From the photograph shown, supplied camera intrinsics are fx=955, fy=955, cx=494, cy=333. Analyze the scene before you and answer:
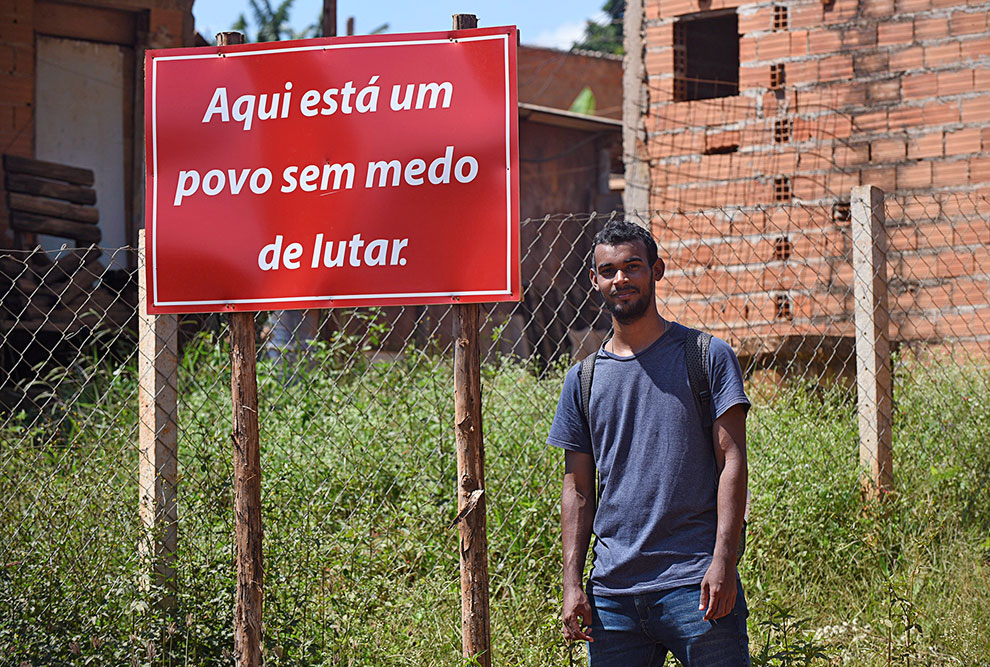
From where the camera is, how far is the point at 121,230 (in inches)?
438

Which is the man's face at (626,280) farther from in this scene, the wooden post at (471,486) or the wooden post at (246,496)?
the wooden post at (246,496)

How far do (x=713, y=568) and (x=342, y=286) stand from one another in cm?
150

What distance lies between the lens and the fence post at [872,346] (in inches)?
187

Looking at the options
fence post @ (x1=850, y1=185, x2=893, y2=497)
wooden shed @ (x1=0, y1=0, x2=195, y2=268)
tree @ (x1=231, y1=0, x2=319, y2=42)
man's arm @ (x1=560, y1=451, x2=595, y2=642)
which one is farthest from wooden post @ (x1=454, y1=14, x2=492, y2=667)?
tree @ (x1=231, y1=0, x2=319, y2=42)

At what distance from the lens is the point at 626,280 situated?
279 cm

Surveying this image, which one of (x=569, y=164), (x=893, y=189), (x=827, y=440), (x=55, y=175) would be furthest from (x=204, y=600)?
(x=569, y=164)

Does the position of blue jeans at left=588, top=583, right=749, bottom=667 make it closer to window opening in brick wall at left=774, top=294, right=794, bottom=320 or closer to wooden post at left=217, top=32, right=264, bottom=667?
wooden post at left=217, top=32, right=264, bottom=667

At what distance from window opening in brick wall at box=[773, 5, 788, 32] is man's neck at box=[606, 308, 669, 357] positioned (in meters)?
6.39

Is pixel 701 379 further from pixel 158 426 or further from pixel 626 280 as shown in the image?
pixel 158 426

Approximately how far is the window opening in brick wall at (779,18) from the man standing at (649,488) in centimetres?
627

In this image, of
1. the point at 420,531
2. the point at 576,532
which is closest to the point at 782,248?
the point at 420,531

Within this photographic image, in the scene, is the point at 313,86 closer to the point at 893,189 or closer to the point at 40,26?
the point at 893,189

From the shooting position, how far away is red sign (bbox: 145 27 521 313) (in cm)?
315

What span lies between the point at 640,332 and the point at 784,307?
18.8 feet
